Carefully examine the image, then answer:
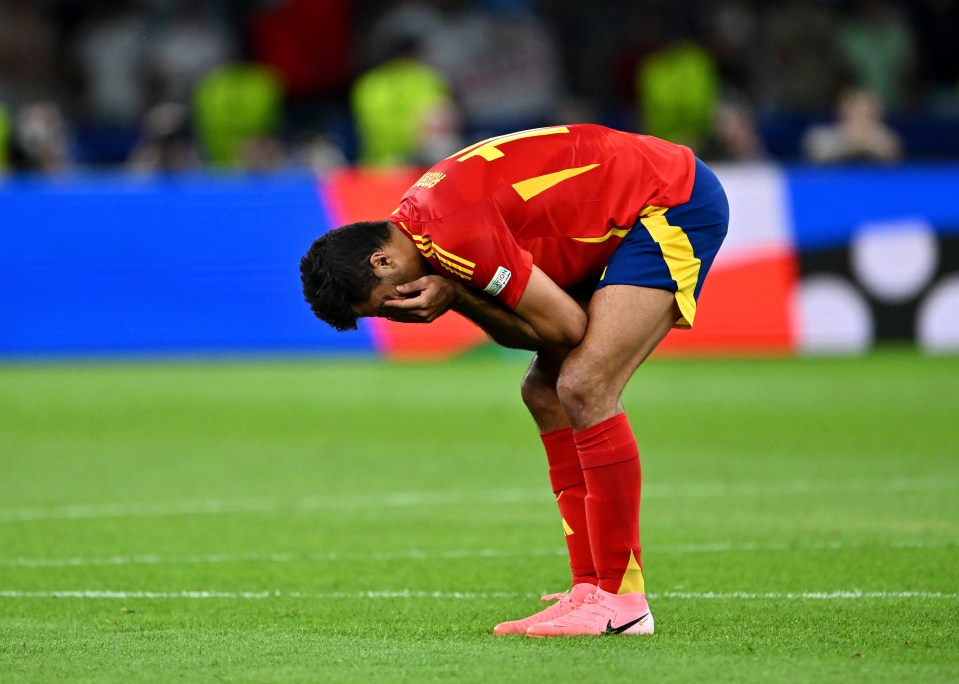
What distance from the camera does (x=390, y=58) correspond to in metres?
19.1

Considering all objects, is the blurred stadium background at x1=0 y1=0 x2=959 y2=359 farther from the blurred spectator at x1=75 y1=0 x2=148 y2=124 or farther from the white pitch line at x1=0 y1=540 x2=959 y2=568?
the white pitch line at x1=0 y1=540 x2=959 y2=568

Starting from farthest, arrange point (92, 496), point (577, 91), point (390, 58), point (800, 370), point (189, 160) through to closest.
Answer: point (577, 91) < point (390, 58) < point (189, 160) < point (800, 370) < point (92, 496)

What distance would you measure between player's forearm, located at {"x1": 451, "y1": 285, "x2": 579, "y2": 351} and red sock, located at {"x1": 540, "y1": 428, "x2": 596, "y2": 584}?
0.50 m

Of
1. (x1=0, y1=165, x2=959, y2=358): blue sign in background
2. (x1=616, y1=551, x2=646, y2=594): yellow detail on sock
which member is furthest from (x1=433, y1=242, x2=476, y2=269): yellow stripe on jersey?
(x1=0, y1=165, x2=959, y2=358): blue sign in background

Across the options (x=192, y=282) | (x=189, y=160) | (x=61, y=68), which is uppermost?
(x=61, y=68)

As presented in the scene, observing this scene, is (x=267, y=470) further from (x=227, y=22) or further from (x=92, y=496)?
(x=227, y=22)

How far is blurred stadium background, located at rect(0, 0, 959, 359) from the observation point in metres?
15.1

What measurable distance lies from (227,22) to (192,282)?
295 inches

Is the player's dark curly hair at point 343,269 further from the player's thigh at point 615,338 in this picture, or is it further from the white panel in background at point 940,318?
the white panel in background at point 940,318

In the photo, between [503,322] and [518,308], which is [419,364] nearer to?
[503,322]

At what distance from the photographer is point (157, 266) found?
15.3 metres

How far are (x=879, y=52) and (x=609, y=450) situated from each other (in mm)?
16981

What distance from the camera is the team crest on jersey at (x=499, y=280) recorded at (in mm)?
5207

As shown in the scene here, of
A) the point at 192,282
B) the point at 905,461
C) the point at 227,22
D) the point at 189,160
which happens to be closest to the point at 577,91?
the point at 227,22
